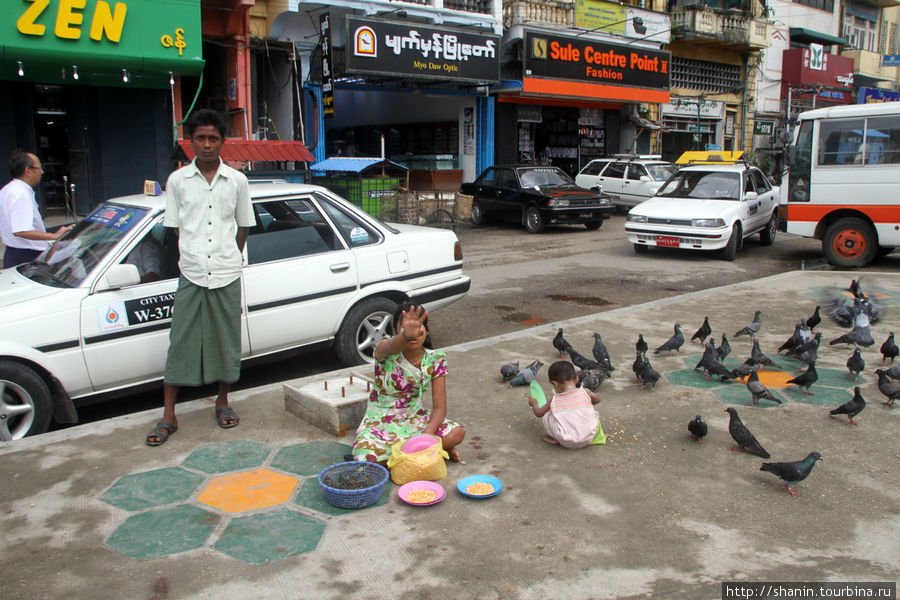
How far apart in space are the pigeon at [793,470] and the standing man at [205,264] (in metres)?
3.21

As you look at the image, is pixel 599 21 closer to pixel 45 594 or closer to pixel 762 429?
pixel 762 429

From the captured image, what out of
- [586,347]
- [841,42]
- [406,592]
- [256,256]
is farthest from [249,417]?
[841,42]

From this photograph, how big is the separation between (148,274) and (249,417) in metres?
1.20

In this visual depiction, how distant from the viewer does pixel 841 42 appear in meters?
33.9

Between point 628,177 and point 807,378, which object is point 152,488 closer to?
point 807,378

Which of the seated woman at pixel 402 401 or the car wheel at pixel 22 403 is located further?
the car wheel at pixel 22 403

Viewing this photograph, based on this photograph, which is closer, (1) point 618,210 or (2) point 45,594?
(2) point 45,594

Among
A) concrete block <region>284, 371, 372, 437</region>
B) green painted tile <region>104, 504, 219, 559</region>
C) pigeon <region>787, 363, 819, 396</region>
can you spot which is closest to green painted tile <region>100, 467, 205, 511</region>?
green painted tile <region>104, 504, 219, 559</region>

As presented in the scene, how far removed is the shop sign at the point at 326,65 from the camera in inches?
624

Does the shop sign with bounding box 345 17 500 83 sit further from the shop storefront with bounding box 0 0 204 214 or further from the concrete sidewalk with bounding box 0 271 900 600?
the concrete sidewalk with bounding box 0 271 900 600

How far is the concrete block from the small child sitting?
1.12 metres

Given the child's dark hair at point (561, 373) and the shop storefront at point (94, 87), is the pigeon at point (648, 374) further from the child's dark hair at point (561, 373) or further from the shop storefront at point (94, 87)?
the shop storefront at point (94, 87)

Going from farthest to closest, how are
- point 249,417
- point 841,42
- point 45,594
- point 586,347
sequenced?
point 841,42 < point 586,347 < point 249,417 < point 45,594

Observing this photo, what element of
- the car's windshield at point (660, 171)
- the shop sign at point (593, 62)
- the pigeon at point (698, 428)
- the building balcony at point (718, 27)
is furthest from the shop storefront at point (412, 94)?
the pigeon at point (698, 428)
